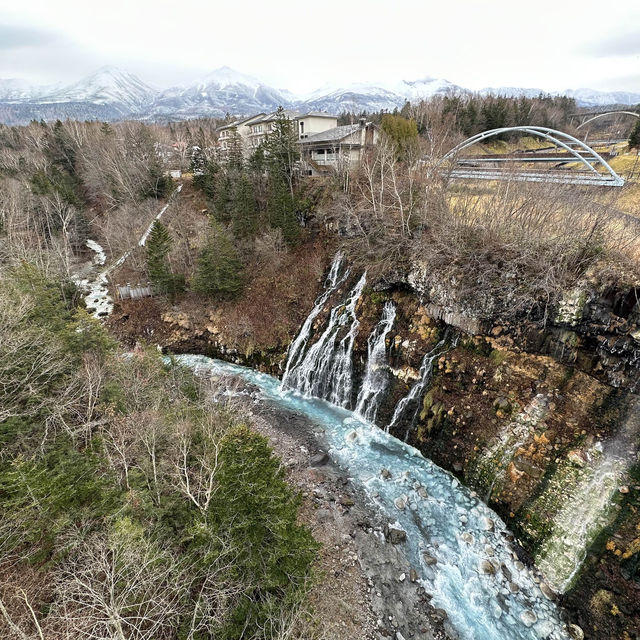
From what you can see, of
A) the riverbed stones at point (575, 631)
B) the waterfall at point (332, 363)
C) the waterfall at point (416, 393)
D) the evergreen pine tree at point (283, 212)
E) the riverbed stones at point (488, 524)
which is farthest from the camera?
the evergreen pine tree at point (283, 212)

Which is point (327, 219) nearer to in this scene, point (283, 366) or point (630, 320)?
point (283, 366)

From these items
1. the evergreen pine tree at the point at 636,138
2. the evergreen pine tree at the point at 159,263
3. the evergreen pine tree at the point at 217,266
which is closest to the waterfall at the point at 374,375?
the evergreen pine tree at the point at 217,266

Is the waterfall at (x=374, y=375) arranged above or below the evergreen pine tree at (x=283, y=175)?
below

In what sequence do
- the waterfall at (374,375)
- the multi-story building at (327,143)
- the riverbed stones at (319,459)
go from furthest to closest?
1. the multi-story building at (327,143)
2. the waterfall at (374,375)
3. the riverbed stones at (319,459)

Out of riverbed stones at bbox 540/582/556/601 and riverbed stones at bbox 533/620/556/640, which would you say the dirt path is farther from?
riverbed stones at bbox 540/582/556/601

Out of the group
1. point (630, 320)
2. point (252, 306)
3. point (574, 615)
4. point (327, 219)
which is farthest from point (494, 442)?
point (327, 219)

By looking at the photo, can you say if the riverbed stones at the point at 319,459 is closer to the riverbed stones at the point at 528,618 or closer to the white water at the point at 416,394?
the white water at the point at 416,394
